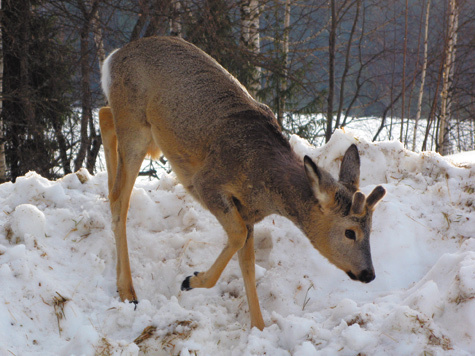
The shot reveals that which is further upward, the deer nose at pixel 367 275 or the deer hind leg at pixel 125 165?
the deer hind leg at pixel 125 165

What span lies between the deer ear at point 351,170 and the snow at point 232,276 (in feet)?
3.08

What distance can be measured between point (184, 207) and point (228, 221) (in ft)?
5.36

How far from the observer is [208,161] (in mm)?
4793

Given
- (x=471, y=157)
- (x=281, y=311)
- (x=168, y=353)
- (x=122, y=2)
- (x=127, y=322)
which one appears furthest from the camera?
(x=122, y=2)

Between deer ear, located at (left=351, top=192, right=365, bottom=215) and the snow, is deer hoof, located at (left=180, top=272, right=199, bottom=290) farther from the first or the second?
deer ear, located at (left=351, top=192, right=365, bottom=215)

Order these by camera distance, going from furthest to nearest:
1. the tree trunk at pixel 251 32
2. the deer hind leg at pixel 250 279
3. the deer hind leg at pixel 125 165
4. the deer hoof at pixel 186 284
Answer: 1. the tree trunk at pixel 251 32
2. the deer hind leg at pixel 125 165
3. the deer hoof at pixel 186 284
4. the deer hind leg at pixel 250 279

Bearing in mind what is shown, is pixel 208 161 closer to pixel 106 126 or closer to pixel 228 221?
pixel 228 221

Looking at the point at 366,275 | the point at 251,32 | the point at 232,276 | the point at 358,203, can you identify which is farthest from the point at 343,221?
the point at 251,32

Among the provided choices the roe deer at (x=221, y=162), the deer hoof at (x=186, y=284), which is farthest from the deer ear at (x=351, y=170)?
the deer hoof at (x=186, y=284)

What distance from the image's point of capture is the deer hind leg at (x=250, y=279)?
4.49m

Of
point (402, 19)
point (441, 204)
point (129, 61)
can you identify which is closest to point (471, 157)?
point (441, 204)

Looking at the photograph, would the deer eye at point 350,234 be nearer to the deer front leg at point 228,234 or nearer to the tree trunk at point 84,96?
the deer front leg at point 228,234

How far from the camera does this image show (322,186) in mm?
4141

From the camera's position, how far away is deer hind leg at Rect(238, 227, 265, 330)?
449 centimetres
